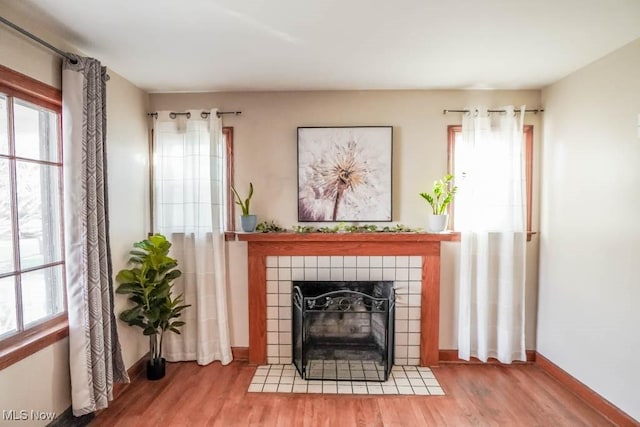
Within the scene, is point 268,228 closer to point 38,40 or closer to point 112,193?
point 112,193

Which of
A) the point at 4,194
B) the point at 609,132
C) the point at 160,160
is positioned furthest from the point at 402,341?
the point at 4,194

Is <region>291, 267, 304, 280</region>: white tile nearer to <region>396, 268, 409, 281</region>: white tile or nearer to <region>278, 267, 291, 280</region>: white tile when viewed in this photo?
<region>278, 267, 291, 280</region>: white tile

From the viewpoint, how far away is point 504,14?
5.68 ft

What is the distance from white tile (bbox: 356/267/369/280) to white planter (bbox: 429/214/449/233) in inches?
27.5

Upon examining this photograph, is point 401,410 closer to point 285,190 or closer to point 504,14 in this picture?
point 285,190

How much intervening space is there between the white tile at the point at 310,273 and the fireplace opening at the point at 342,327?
0.05m

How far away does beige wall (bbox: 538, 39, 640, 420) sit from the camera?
2.05 meters

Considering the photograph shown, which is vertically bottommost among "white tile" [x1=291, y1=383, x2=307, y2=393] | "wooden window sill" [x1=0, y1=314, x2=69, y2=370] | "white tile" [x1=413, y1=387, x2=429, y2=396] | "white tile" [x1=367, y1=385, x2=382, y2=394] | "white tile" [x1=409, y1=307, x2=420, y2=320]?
"white tile" [x1=413, y1=387, x2=429, y2=396]

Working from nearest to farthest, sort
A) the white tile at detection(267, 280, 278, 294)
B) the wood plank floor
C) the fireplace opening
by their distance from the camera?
the wood plank floor
the fireplace opening
the white tile at detection(267, 280, 278, 294)

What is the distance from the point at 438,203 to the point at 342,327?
1.40m

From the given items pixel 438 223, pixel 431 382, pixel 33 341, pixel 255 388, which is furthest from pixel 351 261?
pixel 33 341

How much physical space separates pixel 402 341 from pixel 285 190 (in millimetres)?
1746

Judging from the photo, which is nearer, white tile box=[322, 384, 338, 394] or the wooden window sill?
the wooden window sill

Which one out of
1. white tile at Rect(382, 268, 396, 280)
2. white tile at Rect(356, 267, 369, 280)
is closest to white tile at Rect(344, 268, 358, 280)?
white tile at Rect(356, 267, 369, 280)
